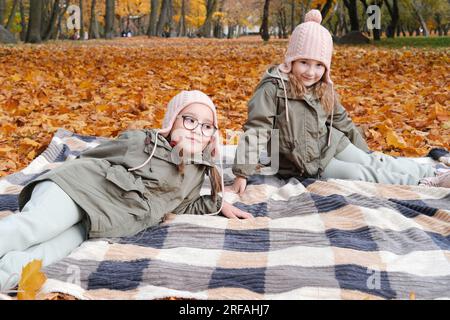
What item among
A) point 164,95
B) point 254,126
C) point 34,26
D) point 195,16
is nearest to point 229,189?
point 254,126

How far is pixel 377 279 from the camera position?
7.93 ft

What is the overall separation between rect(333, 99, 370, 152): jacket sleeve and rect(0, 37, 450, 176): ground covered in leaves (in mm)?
571

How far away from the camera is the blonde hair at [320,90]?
3.77 metres

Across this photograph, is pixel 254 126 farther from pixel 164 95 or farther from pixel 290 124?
pixel 164 95

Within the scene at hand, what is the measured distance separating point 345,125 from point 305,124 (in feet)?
1.61

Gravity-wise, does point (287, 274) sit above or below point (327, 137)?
below

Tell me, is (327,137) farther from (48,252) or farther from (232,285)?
(48,252)

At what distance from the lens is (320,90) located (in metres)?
3.86

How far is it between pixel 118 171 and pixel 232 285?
0.84 meters

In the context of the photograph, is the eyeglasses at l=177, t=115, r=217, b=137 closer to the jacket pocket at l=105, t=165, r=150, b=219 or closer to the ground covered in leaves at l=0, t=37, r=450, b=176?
the jacket pocket at l=105, t=165, r=150, b=219

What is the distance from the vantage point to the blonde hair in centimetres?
377

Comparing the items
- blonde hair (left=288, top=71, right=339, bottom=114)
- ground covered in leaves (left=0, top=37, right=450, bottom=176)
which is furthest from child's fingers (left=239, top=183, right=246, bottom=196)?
ground covered in leaves (left=0, top=37, right=450, bottom=176)

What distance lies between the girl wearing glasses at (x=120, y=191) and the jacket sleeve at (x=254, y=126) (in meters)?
0.36

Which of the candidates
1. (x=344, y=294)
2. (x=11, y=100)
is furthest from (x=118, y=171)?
(x=11, y=100)
